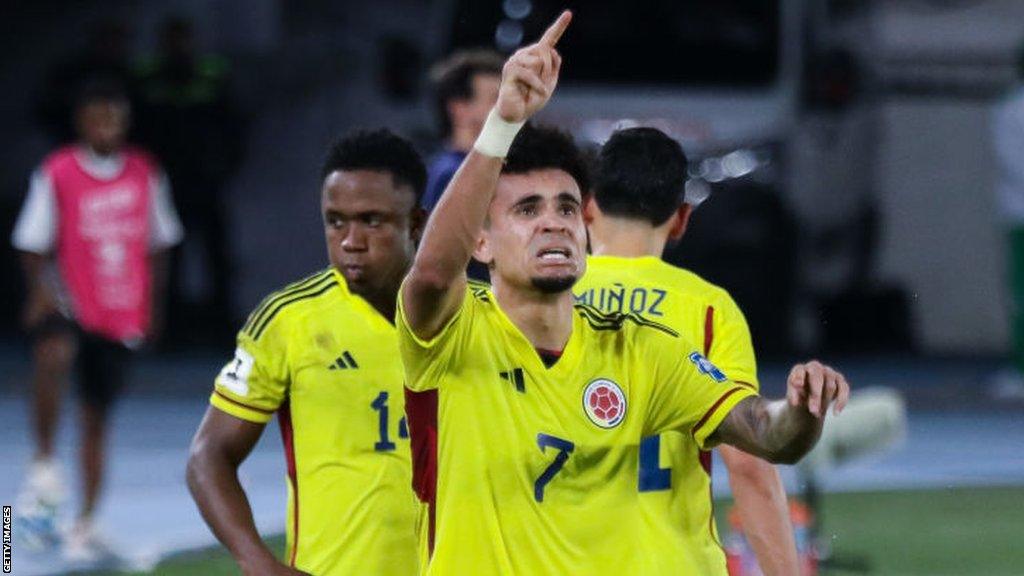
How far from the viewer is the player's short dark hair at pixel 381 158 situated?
679cm

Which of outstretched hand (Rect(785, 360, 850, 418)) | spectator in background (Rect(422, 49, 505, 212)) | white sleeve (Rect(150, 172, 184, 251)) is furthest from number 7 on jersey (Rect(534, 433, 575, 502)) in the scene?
white sleeve (Rect(150, 172, 184, 251))

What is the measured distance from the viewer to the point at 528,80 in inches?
211

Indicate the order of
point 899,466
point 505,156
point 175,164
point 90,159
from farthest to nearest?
point 175,164 < point 899,466 < point 90,159 < point 505,156

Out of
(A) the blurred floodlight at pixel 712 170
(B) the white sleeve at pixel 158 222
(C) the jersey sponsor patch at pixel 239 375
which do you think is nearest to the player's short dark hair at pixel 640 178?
(C) the jersey sponsor patch at pixel 239 375

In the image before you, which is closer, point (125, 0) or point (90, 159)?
point (90, 159)

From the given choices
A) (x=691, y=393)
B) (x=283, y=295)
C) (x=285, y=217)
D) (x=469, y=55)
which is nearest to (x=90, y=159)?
(x=469, y=55)

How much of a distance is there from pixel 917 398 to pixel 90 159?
7.15 m

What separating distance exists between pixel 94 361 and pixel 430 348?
6910 millimetres

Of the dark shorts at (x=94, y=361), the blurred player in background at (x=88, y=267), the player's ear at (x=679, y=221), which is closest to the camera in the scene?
the player's ear at (x=679, y=221)

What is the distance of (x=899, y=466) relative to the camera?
50.4 ft

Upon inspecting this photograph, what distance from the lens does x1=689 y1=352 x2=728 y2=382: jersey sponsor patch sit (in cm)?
591

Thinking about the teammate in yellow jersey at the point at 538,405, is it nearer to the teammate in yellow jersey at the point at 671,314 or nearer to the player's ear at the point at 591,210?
the teammate in yellow jersey at the point at 671,314

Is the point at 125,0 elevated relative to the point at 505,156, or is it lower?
elevated

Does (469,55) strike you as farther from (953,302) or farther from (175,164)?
(953,302)
